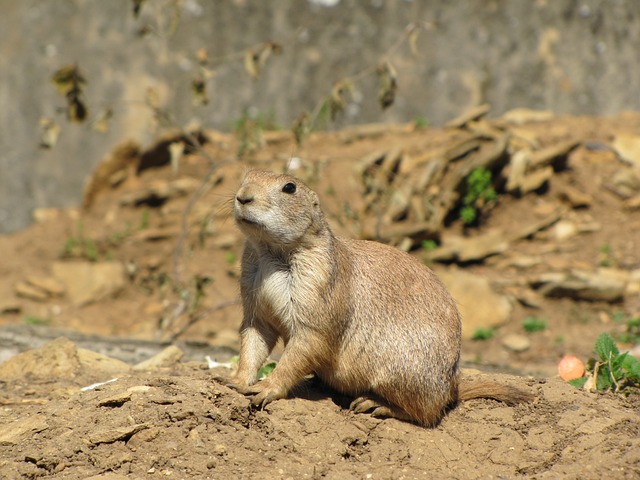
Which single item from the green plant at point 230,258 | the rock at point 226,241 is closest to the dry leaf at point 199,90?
the green plant at point 230,258

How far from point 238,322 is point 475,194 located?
3.73m

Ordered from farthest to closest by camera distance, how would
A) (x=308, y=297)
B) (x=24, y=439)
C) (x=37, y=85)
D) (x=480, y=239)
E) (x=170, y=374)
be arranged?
(x=37, y=85) → (x=480, y=239) → (x=170, y=374) → (x=308, y=297) → (x=24, y=439)

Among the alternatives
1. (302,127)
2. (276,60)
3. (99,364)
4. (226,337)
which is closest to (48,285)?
(226,337)

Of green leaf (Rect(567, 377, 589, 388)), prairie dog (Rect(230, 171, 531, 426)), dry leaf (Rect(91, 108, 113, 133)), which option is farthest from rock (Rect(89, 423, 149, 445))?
dry leaf (Rect(91, 108, 113, 133))

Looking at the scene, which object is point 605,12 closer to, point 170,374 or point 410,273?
point 410,273

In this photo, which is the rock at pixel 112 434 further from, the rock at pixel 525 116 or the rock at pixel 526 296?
the rock at pixel 525 116

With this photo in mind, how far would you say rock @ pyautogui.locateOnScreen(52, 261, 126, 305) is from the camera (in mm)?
10859

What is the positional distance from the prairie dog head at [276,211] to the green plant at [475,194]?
6502 millimetres

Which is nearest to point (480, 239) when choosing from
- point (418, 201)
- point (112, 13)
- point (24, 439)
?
point (418, 201)

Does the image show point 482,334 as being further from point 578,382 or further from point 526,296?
point 578,382

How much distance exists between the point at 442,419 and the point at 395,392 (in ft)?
1.30

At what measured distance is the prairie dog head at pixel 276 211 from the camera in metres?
4.45

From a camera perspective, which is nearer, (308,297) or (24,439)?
(24,439)

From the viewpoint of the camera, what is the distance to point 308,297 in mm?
4605
